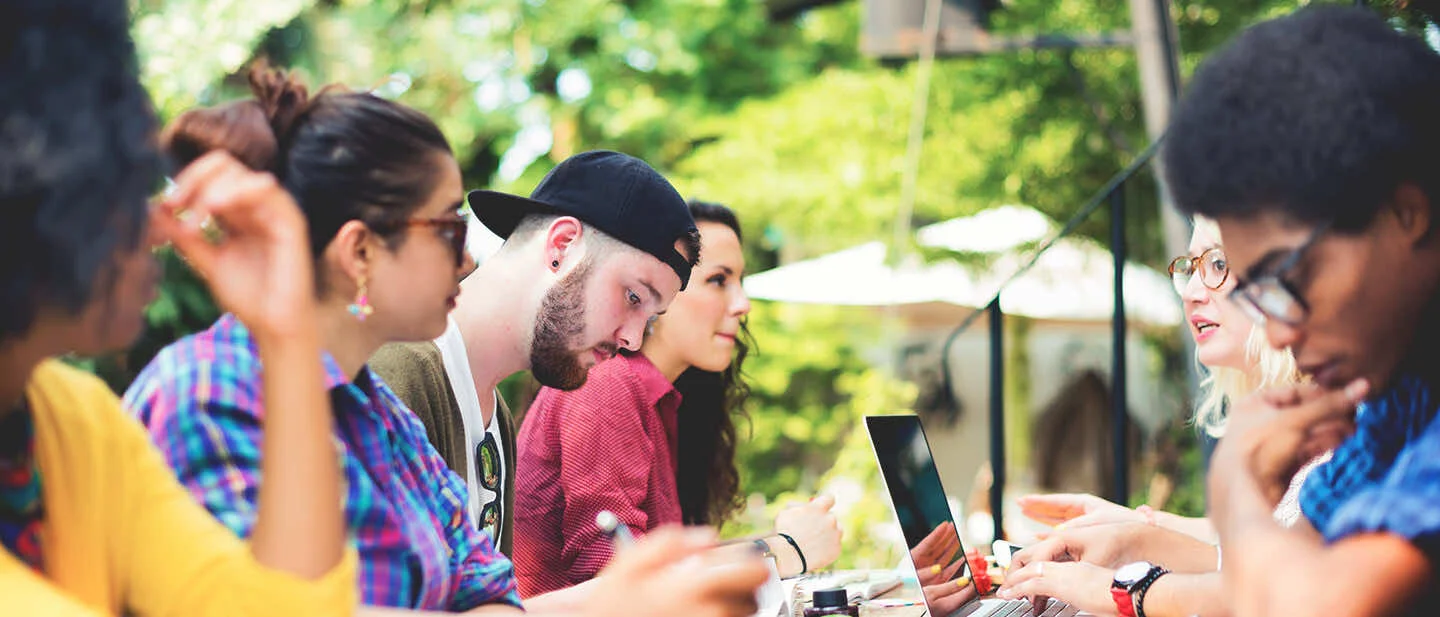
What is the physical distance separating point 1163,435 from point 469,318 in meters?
7.98

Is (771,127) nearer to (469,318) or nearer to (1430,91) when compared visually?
(469,318)

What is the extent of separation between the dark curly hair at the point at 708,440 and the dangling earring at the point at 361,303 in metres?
2.03

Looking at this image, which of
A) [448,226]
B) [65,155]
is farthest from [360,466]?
[65,155]

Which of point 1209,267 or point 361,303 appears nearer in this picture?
point 361,303

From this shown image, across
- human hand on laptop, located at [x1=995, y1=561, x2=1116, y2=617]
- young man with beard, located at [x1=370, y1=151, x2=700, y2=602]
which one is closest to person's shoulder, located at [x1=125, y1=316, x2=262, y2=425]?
young man with beard, located at [x1=370, y1=151, x2=700, y2=602]

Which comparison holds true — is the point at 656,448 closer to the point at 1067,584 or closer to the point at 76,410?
the point at 1067,584

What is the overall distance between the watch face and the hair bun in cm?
152

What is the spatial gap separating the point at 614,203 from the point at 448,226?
3.75 ft

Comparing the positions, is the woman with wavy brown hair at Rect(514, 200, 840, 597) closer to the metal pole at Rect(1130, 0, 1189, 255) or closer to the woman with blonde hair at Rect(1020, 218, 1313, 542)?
the woman with blonde hair at Rect(1020, 218, 1313, 542)

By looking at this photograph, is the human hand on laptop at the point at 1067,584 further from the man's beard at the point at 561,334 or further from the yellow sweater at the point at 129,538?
the yellow sweater at the point at 129,538

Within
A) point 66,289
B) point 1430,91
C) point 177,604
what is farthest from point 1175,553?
point 66,289

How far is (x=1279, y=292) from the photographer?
141 centimetres

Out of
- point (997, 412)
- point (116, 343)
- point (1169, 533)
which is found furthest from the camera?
point (997, 412)

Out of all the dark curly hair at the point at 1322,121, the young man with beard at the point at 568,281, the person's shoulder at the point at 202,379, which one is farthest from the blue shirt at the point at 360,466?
the dark curly hair at the point at 1322,121
